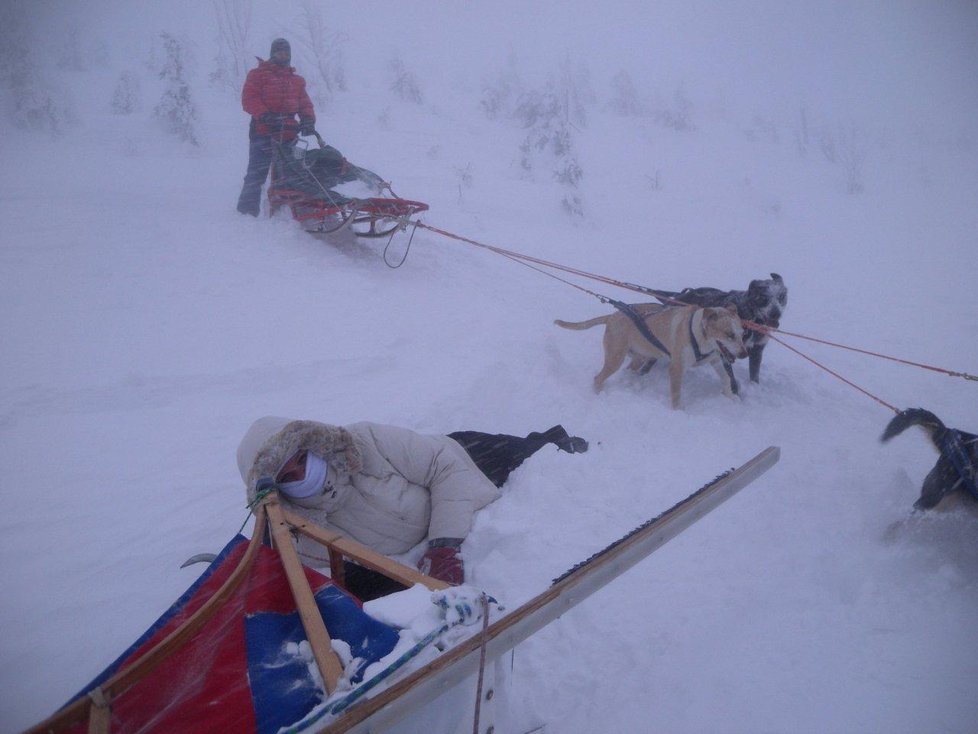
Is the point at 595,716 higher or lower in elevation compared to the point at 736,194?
lower

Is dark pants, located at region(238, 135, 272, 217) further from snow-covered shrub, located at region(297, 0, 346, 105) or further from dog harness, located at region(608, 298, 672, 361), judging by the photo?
snow-covered shrub, located at region(297, 0, 346, 105)

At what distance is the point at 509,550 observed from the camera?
7.14 feet

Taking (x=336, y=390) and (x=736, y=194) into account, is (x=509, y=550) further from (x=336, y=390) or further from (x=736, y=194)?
(x=736, y=194)

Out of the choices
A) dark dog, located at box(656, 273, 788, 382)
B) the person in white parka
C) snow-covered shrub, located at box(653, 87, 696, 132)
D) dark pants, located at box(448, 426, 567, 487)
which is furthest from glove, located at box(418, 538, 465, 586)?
snow-covered shrub, located at box(653, 87, 696, 132)

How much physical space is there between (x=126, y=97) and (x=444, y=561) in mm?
12094

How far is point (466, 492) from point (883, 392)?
3.93 metres

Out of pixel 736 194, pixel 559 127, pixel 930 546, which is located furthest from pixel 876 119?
pixel 930 546

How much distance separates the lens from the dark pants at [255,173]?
567 centimetres

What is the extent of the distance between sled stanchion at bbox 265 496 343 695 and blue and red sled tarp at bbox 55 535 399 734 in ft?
0.14

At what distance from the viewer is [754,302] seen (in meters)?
3.84

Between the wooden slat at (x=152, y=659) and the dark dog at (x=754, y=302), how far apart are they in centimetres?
368

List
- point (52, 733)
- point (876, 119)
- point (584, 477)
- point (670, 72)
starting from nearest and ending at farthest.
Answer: point (52, 733)
point (584, 477)
point (876, 119)
point (670, 72)

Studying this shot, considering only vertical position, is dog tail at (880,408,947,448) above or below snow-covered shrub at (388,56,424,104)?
below

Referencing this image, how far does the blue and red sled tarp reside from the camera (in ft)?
3.26
